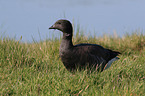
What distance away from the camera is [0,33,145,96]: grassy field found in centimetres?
420

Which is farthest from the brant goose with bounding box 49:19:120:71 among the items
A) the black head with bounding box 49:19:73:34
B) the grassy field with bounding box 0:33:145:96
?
the grassy field with bounding box 0:33:145:96

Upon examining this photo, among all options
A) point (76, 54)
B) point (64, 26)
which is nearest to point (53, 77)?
point (76, 54)

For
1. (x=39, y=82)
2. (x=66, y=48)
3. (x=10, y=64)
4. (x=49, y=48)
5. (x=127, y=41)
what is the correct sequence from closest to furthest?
1. (x=39, y=82)
2. (x=66, y=48)
3. (x=10, y=64)
4. (x=49, y=48)
5. (x=127, y=41)

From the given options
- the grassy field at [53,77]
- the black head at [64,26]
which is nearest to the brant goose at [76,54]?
the black head at [64,26]

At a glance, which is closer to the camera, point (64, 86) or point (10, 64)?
point (64, 86)

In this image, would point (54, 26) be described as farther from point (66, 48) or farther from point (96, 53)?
point (96, 53)

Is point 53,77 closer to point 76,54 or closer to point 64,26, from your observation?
point 76,54

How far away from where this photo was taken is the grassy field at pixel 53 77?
4.20 m

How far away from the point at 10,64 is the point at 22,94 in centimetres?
201

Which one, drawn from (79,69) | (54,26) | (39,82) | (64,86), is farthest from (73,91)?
(54,26)

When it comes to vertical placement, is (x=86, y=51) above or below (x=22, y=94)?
above

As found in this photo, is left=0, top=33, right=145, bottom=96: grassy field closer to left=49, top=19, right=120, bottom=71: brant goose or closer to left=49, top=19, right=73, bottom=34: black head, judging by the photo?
left=49, top=19, right=120, bottom=71: brant goose

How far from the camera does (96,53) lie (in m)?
5.69

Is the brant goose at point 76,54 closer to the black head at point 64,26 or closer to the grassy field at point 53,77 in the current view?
the black head at point 64,26
